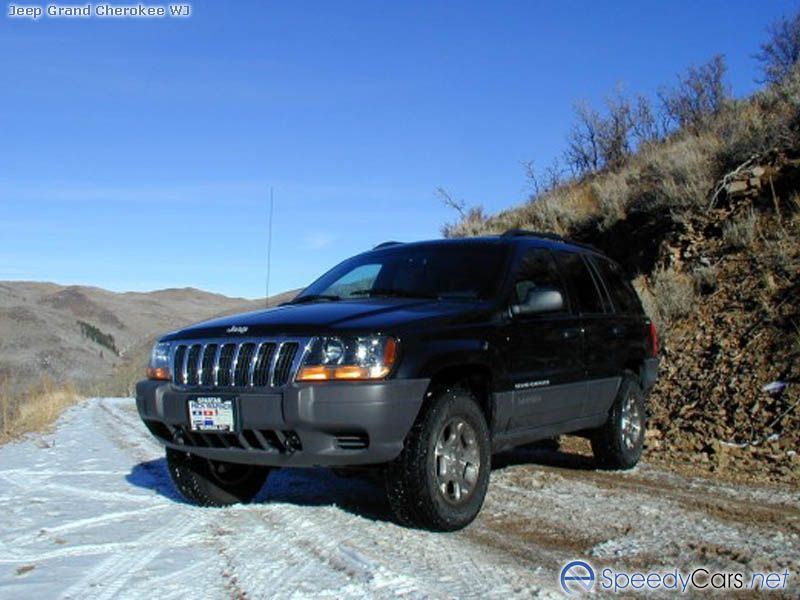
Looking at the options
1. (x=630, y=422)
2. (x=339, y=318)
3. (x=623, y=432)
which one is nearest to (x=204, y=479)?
(x=339, y=318)

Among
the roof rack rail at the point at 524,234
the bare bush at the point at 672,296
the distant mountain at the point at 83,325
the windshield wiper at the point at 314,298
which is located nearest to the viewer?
the windshield wiper at the point at 314,298

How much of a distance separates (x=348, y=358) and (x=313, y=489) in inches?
85.1

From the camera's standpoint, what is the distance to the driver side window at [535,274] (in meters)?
5.99

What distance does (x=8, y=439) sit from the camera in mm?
10180

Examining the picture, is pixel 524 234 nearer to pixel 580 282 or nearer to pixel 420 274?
pixel 580 282

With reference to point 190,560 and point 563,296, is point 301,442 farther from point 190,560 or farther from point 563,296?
point 563,296

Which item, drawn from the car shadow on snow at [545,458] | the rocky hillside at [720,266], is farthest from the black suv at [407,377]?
the rocky hillside at [720,266]

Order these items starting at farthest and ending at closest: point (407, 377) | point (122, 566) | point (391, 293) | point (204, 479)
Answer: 1. point (391, 293)
2. point (204, 479)
3. point (407, 377)
4. point (122, 566)

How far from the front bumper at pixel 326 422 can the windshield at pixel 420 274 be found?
1.23 meters

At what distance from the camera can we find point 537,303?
5.62m

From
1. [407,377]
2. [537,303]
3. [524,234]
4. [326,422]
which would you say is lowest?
[326,422]

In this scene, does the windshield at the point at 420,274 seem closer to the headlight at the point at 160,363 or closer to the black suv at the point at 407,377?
the black suv at the point at 407,377

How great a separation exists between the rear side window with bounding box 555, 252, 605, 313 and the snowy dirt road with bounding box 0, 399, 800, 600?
1.39 metres

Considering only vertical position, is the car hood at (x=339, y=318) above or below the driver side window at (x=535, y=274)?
below
